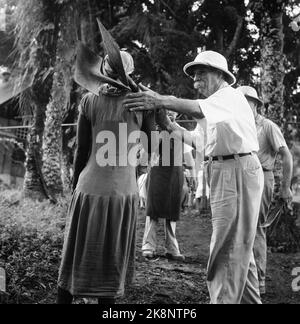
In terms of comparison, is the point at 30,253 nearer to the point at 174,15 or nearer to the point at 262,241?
the point at 262,241

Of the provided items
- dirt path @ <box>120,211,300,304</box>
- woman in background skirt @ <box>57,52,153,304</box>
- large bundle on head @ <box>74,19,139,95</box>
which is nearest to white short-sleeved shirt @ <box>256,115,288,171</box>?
dirt path @ <box>120,211,300,304</box>

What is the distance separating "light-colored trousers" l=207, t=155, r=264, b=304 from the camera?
327 centimetres

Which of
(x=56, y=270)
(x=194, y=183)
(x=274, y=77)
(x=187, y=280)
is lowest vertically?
(x=187, y=280)

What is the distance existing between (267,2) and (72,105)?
6727 millimetres

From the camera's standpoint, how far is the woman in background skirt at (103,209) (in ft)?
9.81

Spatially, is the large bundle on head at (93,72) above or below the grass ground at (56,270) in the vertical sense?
above

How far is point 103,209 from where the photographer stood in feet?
9.95

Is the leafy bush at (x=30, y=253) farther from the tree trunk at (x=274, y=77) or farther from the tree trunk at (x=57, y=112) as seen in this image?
the tree trunk at (x=274, y=77)

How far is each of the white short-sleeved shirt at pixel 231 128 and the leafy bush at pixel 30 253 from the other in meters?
2.22

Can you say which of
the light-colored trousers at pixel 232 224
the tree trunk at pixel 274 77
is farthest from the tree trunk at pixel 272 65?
the light-colored trousers at pixel 232 224

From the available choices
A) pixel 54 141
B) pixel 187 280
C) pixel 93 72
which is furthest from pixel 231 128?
pixel 54 141

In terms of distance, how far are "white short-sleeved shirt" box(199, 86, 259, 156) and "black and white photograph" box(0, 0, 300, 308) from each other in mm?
11

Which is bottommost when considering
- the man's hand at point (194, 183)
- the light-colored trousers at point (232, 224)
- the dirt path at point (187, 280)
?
the dirt path at point (187, 280)

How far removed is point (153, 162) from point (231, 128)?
10.6 ft
